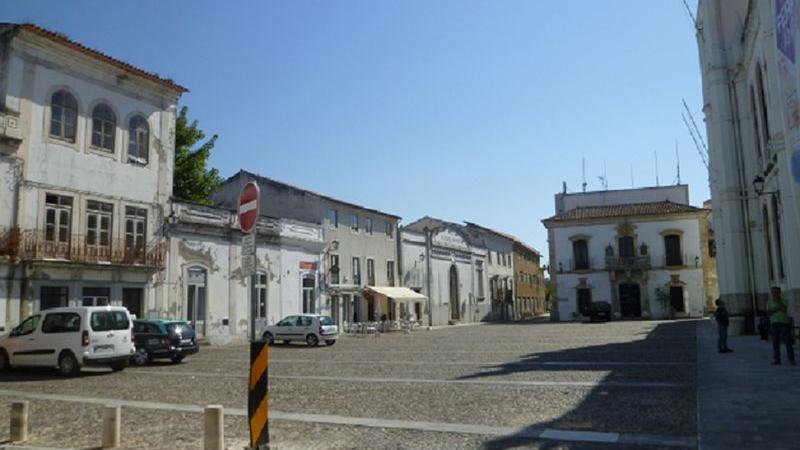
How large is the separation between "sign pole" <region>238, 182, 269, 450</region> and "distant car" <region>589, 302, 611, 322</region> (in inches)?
1752

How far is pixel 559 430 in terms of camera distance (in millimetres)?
8617

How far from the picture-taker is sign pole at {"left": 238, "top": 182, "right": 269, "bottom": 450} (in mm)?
7559

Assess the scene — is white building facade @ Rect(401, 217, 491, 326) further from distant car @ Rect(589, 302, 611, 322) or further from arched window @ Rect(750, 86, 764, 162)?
arched window @ Rect(750, 86, 764, 162)

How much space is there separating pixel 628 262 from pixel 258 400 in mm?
53319

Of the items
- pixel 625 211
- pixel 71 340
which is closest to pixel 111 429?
pixel 71 340

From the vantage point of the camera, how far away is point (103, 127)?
78.8 feet

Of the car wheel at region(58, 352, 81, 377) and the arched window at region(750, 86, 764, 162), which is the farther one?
the arched window at region(750, 86, 764, 162)

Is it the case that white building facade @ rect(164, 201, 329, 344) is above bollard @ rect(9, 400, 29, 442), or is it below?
above

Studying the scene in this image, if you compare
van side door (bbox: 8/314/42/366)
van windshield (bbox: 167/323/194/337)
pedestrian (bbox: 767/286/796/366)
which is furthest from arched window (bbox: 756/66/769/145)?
van side door (bbox: 8/314/42/366)

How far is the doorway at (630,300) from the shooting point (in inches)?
2210

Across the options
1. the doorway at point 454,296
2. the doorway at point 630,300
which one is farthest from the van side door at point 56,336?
the doorway at point 630,300

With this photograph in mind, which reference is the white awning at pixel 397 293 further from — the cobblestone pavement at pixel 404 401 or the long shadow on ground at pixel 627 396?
the long shadow on ground at pixel 627 396

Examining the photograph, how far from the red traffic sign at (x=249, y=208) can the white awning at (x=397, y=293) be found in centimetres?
3268

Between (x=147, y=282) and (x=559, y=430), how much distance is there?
20.2 m
